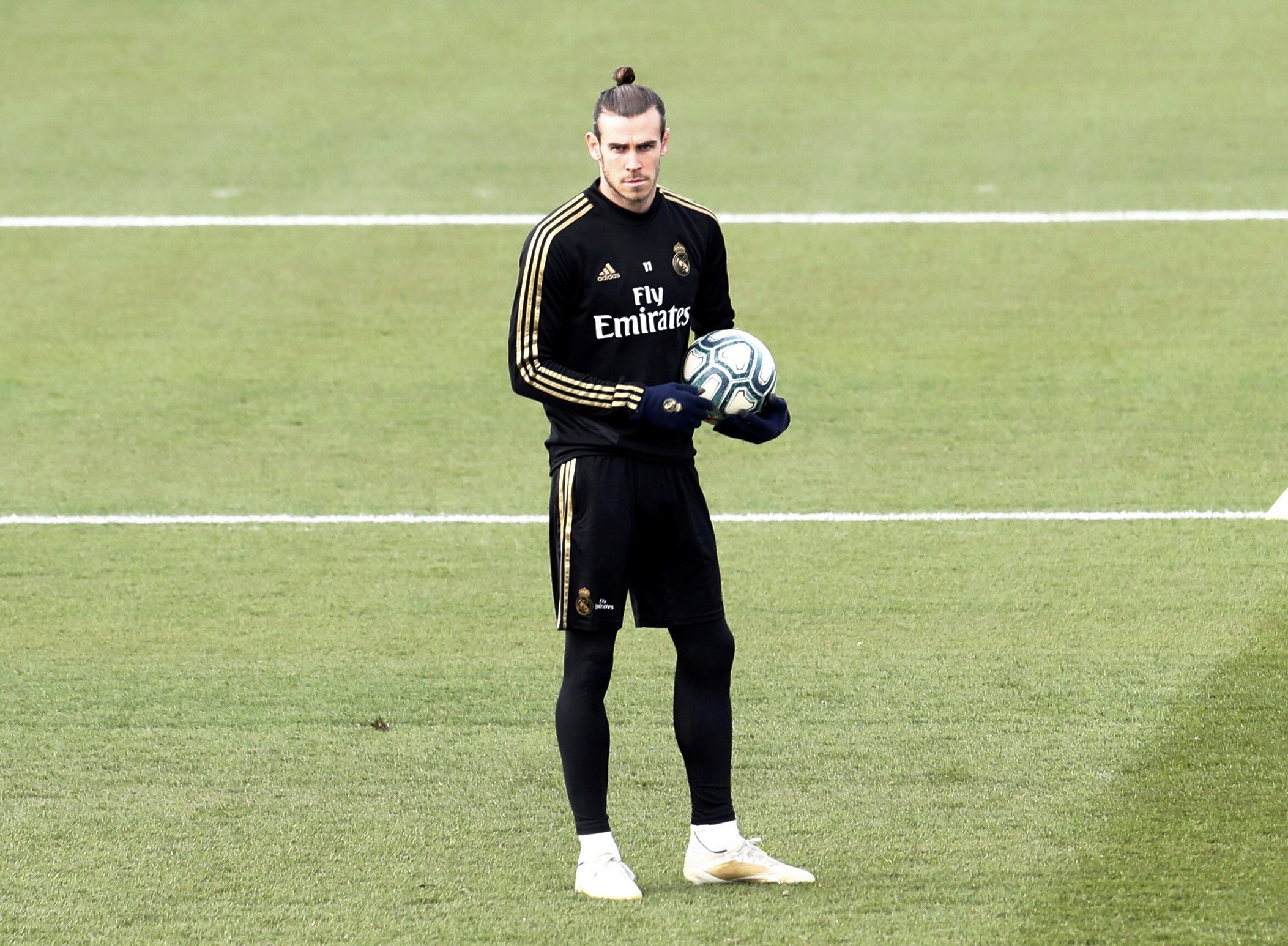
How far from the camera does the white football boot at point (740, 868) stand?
4965mm

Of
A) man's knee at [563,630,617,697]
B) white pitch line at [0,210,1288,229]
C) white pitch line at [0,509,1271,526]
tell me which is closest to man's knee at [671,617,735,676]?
man's knee at [563,630,617,697]

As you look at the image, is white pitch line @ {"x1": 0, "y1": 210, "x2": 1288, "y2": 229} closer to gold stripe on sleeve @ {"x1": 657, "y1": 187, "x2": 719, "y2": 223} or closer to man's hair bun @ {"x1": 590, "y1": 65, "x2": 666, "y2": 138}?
gold stripe on sleeve @ {"x1": 657, "y1": 187, "x2": 719, "y2": 223}

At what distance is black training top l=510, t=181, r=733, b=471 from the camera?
4809 mm

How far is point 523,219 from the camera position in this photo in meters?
13.2

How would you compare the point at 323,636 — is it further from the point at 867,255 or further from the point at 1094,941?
the point at 867,255

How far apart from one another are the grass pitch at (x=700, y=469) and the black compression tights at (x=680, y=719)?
0.28m

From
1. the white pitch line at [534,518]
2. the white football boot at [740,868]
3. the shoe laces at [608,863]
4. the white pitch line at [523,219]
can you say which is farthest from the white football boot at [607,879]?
the white pitch line at [523,219]

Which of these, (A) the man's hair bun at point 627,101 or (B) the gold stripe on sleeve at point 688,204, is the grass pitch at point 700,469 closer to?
(B) the gold stripe on sleeve at point 688,204

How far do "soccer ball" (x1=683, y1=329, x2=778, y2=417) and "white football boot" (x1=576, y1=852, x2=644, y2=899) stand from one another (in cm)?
126

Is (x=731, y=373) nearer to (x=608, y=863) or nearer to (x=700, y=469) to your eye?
(x=608, y=863)

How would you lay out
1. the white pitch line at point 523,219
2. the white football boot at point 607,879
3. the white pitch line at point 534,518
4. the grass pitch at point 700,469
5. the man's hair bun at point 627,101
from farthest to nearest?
the white pitch line at point 523,219 < the white pitch line at point 534,518 < the grass pitch at point 700,469 < the white football boot at point 607,879 < the man's hair bun at point 627,101

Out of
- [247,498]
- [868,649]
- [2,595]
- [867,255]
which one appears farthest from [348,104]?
[868,649]

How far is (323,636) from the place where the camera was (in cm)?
730

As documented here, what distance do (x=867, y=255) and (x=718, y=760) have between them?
820cm
